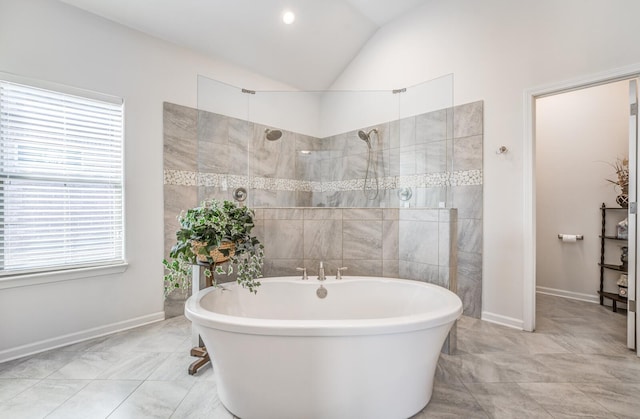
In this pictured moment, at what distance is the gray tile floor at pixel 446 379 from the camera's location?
63.1 inches

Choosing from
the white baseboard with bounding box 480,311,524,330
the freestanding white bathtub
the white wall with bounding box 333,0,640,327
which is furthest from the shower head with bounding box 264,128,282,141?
the white baseboard with bounding box 480,311,524,330

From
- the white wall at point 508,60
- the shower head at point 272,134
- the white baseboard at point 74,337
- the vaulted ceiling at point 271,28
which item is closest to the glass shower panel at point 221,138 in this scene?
the shower head at point 272,134

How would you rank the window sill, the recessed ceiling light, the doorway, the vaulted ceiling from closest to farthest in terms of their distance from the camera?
1. the window sill
2. the vaulted ceiling
3. the recessed ceiling light
4. the doorway

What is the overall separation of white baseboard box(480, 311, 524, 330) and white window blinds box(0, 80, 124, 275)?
3.39 metres

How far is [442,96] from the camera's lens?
2.83m

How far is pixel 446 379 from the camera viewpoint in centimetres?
188

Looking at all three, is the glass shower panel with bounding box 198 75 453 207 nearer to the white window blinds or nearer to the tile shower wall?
the tile shower wall

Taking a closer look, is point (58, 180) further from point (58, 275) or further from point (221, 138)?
point (221, 138)

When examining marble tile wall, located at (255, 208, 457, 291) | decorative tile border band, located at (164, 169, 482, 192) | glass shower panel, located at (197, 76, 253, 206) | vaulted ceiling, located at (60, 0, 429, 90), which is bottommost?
marble tile wall, located at (255, 208, 457, 291)

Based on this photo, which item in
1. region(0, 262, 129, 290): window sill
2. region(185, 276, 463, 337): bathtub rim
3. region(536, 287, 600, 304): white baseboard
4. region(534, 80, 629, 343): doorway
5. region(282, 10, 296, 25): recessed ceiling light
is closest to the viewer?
region(185, 276, 463, 337): bathtub rim

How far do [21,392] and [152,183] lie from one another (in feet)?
5.52

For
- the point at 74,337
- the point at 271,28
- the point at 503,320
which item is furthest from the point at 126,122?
the point at 503,320

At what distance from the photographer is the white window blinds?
2.13 m

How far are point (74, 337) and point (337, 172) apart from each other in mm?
2569
